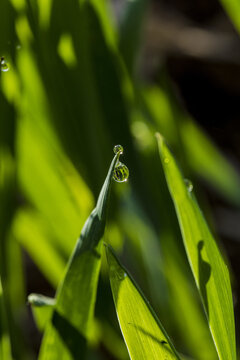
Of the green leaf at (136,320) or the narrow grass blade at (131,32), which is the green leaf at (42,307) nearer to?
the green leaf at (136,320)

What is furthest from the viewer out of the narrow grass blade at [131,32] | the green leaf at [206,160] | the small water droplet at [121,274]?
the green leaf at [206,160]

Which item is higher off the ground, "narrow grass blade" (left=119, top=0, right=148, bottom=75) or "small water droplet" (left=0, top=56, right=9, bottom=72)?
"narrow grass blade" (left=119, top=0, right=148, bottom=75)

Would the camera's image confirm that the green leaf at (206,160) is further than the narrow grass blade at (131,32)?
Yes

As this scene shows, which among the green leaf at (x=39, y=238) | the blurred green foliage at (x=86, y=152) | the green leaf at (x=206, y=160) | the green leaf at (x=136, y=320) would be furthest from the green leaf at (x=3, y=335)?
the green leaf at (x=206, y=160)

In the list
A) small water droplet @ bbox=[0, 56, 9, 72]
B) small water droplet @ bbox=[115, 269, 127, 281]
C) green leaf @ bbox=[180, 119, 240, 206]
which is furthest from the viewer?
green leaf @ bbox=[180, 119, 240, 206]

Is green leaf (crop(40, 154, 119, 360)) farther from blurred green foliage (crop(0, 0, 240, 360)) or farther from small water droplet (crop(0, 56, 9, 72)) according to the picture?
small water droplet (crop(0, 56, 9, 72))

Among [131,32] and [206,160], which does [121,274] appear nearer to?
[131,32]

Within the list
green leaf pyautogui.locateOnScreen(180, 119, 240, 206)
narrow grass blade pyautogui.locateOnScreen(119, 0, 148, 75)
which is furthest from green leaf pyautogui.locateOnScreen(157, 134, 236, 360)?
green leaf pyautogui.locateOnScreen(180, 119, 240, 206)

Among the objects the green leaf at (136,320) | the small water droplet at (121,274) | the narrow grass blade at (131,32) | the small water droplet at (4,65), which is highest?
the narrow grass blade at (131,32)
